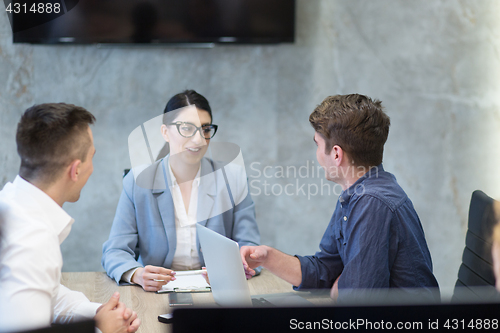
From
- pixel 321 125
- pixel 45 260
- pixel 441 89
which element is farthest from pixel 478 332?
pixel 441 89

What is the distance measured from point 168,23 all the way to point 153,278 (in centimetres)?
171

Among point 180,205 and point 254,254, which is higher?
point 180,205

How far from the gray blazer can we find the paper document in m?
0.19

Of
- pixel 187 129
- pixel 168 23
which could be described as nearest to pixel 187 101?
pixel 187 129

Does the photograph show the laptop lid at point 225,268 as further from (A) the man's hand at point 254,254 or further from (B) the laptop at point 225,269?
(A) the man's hand at point 254,254

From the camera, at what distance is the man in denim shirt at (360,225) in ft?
4.02

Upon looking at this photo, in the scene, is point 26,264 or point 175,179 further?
point 175,179

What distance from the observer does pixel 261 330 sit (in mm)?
550

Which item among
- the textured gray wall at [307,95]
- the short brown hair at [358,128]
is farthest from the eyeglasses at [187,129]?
the textured gray wall at [307,95]

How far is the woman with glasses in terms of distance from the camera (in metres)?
1.89

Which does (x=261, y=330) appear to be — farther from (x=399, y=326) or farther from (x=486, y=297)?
(x=486, y=297)

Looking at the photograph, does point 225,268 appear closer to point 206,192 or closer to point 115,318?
point 115,318

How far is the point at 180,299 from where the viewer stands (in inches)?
58.3

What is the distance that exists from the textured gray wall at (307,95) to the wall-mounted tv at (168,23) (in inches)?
4.9
